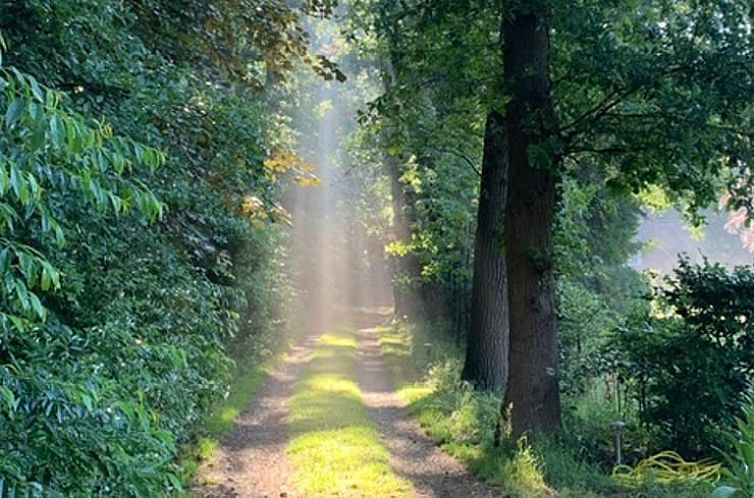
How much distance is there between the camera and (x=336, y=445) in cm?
844

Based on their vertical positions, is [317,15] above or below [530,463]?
above

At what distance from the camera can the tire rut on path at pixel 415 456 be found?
6840 mm

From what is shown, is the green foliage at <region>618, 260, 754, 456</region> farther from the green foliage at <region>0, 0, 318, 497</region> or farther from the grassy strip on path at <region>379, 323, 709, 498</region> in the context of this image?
the green foliage at <region>0, 0, 318, 497</region>

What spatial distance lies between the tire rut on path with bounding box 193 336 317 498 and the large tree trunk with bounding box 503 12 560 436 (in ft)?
8.91

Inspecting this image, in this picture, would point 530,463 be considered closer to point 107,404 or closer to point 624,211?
point 107,404

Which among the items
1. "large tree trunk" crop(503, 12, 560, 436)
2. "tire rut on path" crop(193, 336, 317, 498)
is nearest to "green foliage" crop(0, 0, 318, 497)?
"tire rut on path" crop(193, 336, 317, 498)

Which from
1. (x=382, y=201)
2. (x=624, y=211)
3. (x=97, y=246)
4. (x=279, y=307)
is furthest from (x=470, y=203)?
(x=382, y=201)

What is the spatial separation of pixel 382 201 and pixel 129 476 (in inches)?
1179

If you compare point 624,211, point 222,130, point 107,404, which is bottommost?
point 107,404

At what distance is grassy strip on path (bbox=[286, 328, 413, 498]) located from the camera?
6.80 metres

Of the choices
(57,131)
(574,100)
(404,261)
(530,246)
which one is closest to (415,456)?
(530,246)

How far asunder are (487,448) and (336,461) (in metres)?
1.71

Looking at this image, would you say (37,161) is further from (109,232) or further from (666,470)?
(666,470)

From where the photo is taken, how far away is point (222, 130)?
19.1ft
